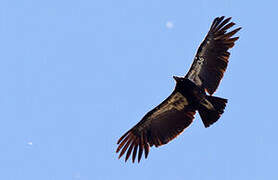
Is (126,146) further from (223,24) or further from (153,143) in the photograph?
(223,24)

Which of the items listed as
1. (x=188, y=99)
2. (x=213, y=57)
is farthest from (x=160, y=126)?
(x=213, y=57)

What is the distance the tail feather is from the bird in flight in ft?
0.13

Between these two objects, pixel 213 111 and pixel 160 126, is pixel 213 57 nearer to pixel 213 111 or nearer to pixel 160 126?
pixel 213 111

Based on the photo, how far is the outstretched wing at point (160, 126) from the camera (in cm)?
1752

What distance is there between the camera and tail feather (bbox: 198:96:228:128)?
16.6 metres

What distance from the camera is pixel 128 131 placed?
58.3ft

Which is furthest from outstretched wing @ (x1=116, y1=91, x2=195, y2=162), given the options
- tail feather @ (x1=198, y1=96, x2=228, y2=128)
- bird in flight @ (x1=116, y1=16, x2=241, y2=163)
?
tail feather @ (x1=198, y1=96, x2=228, y2=128)

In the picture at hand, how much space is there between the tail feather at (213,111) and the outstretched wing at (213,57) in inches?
33.5

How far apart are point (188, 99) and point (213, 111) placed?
3.87ft

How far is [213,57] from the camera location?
17.5m

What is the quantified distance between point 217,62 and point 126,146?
4.87 m

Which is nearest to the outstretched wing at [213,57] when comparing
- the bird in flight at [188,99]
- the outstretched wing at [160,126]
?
the bird in flight at [188,99]

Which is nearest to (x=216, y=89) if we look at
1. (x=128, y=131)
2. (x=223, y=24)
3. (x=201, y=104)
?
(x=201, y=104)

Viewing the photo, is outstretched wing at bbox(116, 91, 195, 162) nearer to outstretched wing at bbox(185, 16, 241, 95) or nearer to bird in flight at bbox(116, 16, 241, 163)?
bird in flight at bbox(116, 16, 241, 163)
